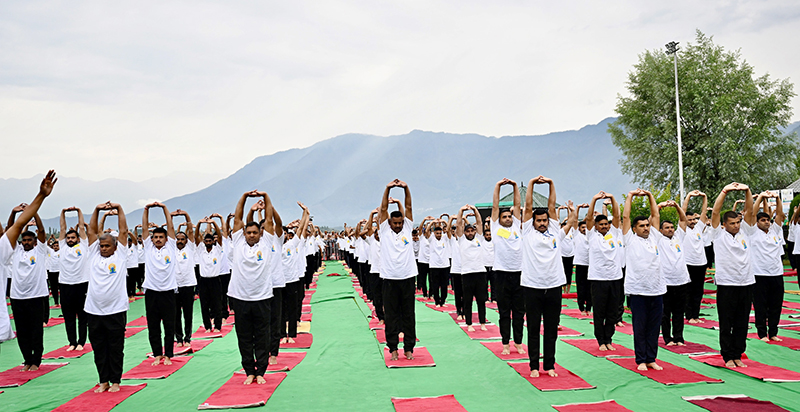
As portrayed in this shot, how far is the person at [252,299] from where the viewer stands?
Answer: 6.55m

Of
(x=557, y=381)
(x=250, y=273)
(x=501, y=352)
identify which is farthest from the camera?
(x=501, y=352)

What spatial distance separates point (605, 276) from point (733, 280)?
1717mm

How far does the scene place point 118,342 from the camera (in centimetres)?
648

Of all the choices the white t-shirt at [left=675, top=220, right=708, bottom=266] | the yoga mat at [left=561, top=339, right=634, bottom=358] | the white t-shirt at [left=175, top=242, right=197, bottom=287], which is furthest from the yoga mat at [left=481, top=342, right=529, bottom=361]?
the white t-shirt at [left=175, top=242, right=197, bottom=287]

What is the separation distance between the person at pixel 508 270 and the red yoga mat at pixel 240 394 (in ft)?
10.8

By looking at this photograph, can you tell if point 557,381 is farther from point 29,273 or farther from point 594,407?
point 29,273

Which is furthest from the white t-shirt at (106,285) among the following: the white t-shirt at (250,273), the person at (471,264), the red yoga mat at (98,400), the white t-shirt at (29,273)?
the person at (471,264)

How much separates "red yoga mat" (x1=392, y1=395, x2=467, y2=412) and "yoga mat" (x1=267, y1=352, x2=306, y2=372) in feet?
7.25

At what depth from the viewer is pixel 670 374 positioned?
20.8 feet

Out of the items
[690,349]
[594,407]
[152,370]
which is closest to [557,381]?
[594,407]

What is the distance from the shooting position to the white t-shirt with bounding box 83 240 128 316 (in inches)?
253

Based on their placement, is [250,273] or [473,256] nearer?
[250,273]

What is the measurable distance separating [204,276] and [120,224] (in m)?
3.45

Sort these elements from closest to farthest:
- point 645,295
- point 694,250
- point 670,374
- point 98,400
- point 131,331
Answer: point 98,400, point 670,374, point 645,295, point 694,250, point 131,331
